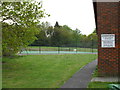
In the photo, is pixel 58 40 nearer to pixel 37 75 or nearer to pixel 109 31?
pixel 37 75

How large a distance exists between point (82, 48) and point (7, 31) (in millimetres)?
31751

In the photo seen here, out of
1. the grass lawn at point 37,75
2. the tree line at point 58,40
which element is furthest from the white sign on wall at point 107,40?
the tree line at point 58,40

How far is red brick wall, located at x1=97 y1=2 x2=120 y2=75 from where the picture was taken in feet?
29.0

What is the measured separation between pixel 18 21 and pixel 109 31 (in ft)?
18.8

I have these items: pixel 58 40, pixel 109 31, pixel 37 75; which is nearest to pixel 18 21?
pixel 37 75


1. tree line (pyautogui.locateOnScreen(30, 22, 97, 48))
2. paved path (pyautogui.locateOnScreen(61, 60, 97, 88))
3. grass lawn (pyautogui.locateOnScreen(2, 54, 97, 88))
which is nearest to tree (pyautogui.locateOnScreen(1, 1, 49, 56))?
grass lawn (pyautogui.locateOnScreen(2, 54, 97, 88))

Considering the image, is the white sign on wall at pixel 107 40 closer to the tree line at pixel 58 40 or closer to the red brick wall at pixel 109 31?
the red brick wall at pixel 109 31

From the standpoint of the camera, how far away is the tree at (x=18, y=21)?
1164cm

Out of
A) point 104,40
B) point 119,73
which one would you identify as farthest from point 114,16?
point 119,73

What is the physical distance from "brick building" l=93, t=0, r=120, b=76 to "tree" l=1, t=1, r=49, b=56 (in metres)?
4.55

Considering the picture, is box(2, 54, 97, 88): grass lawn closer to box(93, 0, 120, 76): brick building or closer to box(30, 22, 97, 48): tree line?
box(93, 0, 120, 76): brick building

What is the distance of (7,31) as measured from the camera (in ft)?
39.3

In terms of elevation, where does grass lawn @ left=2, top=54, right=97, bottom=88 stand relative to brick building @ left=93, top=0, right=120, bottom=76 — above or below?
→ below

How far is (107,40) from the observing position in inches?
350
